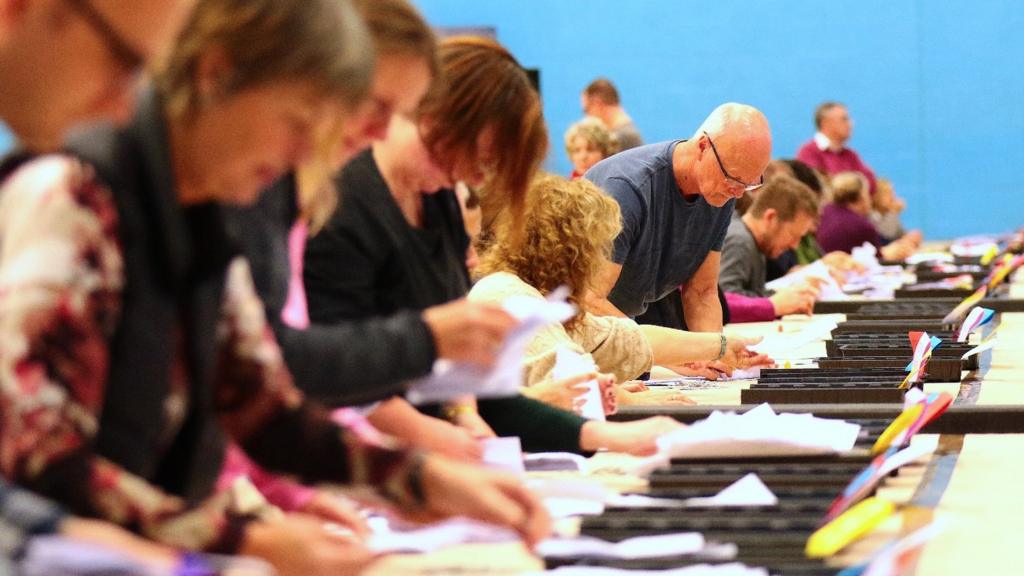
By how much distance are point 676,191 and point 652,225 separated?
0.13m

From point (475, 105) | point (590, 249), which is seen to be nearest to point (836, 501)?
point (475, 105)

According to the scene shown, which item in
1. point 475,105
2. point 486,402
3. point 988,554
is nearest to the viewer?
point 988,554

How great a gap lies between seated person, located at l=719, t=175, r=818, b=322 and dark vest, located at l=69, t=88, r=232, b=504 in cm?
352

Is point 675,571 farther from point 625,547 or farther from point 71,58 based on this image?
point 71,58

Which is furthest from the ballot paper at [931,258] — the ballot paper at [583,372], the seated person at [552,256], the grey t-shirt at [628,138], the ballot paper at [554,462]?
the ballot paper at [554,462]

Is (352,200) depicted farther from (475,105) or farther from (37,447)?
(37,447)

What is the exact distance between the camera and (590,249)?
2.48m

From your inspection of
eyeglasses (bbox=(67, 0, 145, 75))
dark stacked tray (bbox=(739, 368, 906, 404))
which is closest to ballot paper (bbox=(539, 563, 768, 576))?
eyeglasses (bbox=(67, 0, 145, 75))

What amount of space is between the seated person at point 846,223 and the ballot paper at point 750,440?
5.41 metres

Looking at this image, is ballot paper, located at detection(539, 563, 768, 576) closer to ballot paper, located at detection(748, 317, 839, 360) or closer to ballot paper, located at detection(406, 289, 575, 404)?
ballot paper, located at detection(406, 289, 575, 404)

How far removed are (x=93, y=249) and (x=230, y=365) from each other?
9.4 inches

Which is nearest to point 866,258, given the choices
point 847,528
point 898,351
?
point 898,351

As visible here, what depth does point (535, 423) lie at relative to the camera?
1.91 meters

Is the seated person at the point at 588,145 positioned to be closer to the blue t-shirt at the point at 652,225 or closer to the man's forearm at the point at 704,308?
the man's forearm at the point at 704,308
